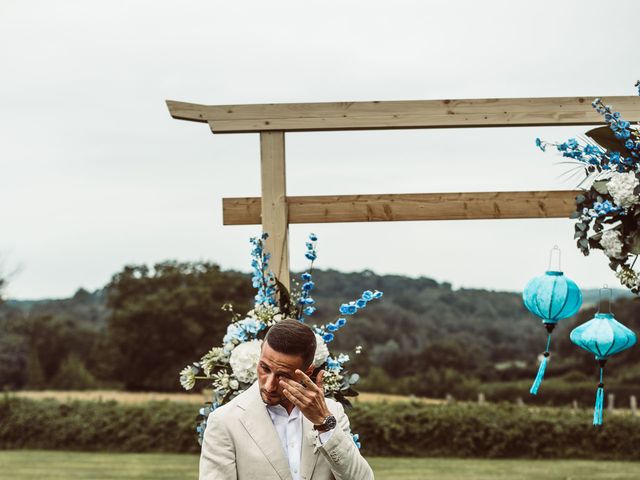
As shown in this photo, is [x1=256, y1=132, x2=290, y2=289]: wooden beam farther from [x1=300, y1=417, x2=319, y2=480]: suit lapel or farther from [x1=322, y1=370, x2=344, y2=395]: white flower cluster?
[x1=300, y1=417, x2=319, y2=480]: suit lapel

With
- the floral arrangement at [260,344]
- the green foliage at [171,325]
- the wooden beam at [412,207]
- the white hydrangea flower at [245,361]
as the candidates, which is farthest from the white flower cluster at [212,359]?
the green foliage at [171,325]

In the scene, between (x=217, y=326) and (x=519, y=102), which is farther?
(x=217, y=326)

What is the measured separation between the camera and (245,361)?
475 cm

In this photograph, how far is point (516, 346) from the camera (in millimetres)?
26984

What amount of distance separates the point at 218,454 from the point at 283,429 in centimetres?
24

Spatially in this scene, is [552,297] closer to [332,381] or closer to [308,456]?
[332,381]

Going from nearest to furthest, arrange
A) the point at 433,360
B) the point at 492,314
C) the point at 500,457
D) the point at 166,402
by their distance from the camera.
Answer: the point at 500,457 < the point at 166,402 < the point at 433,360 < the point at 492,314

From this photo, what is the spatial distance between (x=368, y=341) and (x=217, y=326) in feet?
14.1

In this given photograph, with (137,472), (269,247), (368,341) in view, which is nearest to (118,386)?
(368,341)

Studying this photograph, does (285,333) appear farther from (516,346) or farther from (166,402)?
(516,346)

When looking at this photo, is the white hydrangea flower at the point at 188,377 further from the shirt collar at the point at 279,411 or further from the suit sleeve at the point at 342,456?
the suit sleeve at the point at 342,456

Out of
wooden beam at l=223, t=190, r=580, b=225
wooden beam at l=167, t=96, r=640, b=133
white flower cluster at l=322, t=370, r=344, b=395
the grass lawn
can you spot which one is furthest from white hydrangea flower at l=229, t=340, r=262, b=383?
the grass lawn

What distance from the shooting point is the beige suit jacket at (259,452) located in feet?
10.2

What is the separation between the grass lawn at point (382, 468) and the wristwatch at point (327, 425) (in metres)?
12.6
